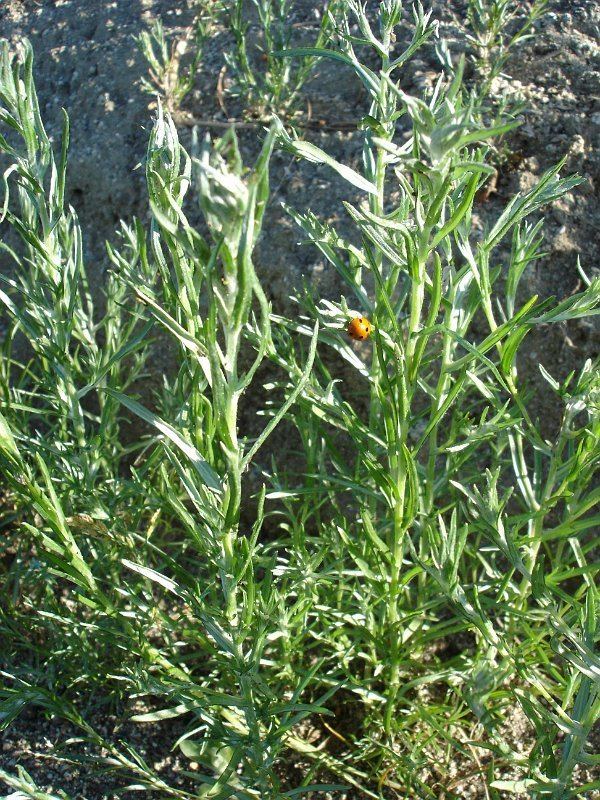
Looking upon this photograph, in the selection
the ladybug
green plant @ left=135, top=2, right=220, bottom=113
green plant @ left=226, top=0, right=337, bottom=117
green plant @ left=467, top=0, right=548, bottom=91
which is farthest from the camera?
green plant @ left=135, top=2, right=220, bottom=113

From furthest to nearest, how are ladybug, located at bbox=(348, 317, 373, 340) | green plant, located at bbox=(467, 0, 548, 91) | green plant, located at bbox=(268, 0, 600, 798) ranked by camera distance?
green plant, located at bbox=(467, 0, 548, 91)
ladybug, located at bbox=(348, 317, 373, 340)
green plant, located at bbox=(268, 0, 600, 798)

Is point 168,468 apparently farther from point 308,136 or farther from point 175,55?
point 175,55

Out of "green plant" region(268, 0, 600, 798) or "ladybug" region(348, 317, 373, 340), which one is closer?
"green plant" region(268, 0, 600, 798)

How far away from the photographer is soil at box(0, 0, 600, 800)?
2.12 metres

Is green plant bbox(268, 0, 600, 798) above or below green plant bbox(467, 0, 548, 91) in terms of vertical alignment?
below

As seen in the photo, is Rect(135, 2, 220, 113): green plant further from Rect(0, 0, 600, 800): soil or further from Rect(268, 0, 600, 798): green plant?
Rect(268, 0, 600, 798): green plant

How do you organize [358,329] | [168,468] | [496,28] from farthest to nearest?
[496,28] < [168,468] < [358,329]

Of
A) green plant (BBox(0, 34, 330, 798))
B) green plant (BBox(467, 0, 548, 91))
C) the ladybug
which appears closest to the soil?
green plant (BBox(467, 0, 548, 91))

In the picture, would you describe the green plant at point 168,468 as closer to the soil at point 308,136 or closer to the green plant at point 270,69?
the soil at point 308,136

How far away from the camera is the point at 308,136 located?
251cm

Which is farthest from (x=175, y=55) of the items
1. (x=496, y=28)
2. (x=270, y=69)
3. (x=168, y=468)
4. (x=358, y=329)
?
(x=358, y=329)

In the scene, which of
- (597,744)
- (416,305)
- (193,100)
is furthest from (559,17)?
(597,744)

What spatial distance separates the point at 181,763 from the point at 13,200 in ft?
6.26

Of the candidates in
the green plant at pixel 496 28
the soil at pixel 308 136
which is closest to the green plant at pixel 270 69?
the soil at pixel 308 136
